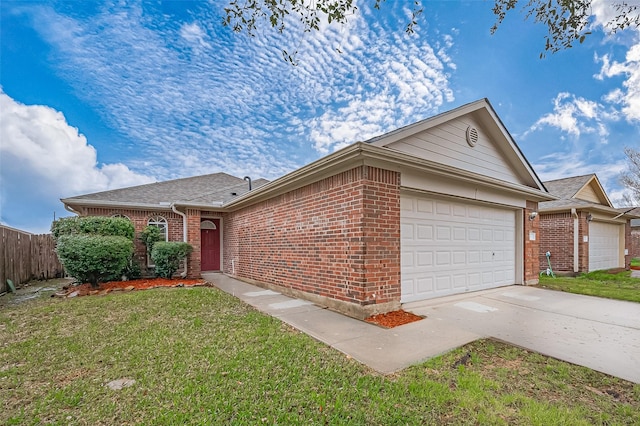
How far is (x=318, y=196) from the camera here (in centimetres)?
620

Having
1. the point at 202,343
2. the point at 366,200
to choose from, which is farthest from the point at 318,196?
the point at 202,343

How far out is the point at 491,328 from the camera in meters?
4.64

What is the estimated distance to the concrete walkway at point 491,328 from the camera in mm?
3518

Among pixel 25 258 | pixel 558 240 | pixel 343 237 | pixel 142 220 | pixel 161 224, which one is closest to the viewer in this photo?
pixel 343 237

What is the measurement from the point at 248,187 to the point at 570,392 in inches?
470

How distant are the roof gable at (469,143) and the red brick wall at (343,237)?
44.8 inches

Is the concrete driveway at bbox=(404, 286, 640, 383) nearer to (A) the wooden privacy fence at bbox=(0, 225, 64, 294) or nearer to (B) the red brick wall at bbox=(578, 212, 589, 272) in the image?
(B) the red brick wall at bbox=(578, 212, 589, 272)

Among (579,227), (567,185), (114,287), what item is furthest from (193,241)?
(567,185)

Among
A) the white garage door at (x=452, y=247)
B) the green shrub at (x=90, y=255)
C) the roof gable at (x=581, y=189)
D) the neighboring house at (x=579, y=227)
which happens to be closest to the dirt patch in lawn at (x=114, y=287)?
the green shrub at (x=90, y=255)

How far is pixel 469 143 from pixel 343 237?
182 inches

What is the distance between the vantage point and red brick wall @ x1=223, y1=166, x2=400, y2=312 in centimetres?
503

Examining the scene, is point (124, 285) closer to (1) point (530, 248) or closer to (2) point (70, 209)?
(2) point (70, 209)

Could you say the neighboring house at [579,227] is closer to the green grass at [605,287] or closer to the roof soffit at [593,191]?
the roof soffit at [593,191]

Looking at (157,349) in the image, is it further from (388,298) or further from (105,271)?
(105,271)
